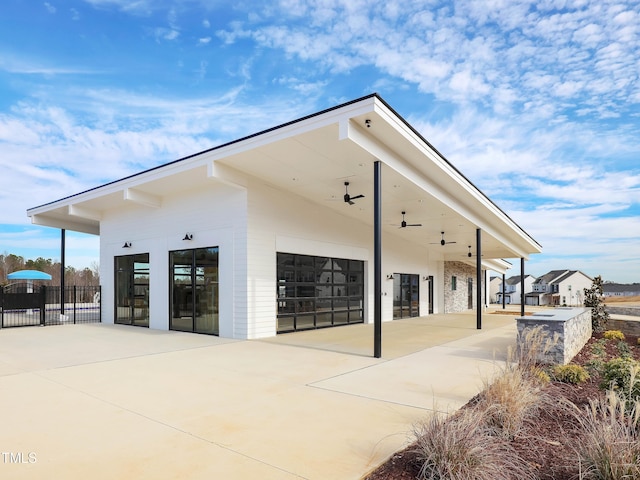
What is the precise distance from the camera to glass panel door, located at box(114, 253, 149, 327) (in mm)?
13695

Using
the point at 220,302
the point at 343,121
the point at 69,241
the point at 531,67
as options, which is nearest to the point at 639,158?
the point at 531,67

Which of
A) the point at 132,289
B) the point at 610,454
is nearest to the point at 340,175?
the point at 610,454

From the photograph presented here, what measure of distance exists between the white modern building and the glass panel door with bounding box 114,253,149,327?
0.07 m

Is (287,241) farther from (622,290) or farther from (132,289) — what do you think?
(622,290)

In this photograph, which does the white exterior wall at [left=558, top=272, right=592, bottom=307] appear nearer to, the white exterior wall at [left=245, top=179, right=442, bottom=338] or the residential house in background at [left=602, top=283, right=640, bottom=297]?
the residential house in background at [left=602, top=283, right=640, bottom=297]

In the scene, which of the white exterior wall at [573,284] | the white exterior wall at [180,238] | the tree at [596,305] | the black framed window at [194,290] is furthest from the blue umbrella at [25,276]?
the white exterior wall at [573,284]

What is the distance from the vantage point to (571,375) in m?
6.05

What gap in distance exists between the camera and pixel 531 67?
1002cm

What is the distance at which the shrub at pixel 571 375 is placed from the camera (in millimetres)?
6020

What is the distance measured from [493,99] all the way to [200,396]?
10.0 metres

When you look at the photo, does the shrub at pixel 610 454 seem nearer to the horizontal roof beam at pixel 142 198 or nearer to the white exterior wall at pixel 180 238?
the white exterior wall at pixel 180 238

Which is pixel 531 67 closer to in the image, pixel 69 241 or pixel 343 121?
pixel 343 121

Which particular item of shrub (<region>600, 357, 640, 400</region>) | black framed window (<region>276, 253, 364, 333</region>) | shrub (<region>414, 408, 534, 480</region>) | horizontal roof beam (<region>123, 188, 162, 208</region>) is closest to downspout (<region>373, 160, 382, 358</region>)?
shrub (<region>600, 357, 640, 400</region>)

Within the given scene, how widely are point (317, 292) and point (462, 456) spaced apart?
10.6 m
